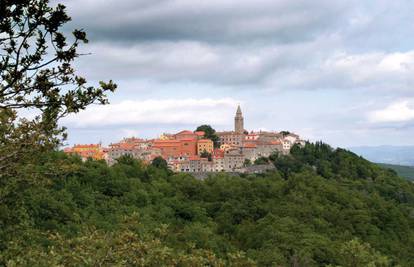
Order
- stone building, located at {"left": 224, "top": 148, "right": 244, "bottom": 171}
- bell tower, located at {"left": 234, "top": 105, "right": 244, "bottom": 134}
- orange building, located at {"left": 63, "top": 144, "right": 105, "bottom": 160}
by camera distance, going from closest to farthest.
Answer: stone building, located at {"left": 224, "top": 148, "right": 244, "bottom": 171}
orange building, located at {"left": 63, "top": 144, "right": 105, "bottom": 160}
bell tower, located at {"left": 234, "top": 105, "right": 244, "bottom": 134}

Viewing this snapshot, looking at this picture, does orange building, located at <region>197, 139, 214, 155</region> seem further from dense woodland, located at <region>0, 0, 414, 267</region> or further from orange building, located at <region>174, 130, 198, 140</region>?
dense woodland, located at <region>0, 0, 414, 267</region>

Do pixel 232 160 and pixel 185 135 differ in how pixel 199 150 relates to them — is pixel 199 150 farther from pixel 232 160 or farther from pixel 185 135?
pixel 232 160

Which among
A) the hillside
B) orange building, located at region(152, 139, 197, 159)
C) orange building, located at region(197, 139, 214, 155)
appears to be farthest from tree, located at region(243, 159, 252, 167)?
the hillside

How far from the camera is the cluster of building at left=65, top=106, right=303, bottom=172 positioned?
89.4 metres

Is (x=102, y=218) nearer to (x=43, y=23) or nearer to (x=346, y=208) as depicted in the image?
(x=346, y=208)

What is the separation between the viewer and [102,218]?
1499 inches

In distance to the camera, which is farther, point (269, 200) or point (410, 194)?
point (410, 194)

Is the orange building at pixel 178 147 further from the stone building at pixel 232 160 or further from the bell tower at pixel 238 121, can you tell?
the bell tower at pixel 238 121

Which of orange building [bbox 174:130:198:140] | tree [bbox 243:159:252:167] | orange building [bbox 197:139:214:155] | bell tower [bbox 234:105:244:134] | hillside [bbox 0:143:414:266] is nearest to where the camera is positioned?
hillside [bbox 0:143:414:266]

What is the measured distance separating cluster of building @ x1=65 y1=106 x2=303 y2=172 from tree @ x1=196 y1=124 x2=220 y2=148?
60 cm

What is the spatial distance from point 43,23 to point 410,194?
76.4 m

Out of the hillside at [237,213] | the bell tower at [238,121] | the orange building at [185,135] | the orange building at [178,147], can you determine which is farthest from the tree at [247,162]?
the bell tower at [238,121]

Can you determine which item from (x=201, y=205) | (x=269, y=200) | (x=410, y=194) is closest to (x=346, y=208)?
(x=269, y=200)

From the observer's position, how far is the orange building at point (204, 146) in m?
95.4
